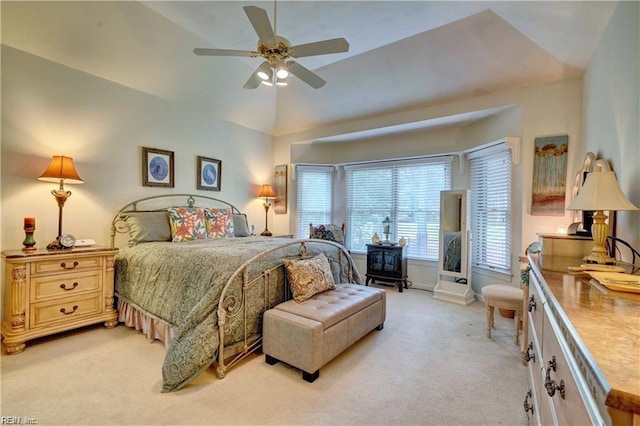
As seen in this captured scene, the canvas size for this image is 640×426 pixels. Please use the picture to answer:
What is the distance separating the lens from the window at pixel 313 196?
5.90 meters

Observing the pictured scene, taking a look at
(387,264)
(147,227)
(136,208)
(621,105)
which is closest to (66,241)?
(147,227)

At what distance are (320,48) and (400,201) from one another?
3.42 metres

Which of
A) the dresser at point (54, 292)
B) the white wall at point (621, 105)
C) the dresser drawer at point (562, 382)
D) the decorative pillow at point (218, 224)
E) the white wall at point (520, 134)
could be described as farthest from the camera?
the decorative pillow at point (218, 224)

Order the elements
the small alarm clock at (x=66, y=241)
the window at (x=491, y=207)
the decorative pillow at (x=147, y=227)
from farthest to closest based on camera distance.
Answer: the window at (x=491, y=207) → the decorative pillow at (x=147, y=227) → the small alarm clock at (x=66, y=241)

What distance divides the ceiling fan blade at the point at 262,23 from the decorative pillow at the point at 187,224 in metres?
2.48

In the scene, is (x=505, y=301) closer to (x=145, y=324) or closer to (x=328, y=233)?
(x=328, y=233)

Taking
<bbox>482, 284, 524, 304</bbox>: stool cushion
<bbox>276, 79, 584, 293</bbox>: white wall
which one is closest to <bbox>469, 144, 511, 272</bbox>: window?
<bbox>276, 79, 584, 293</bbox>: white wall

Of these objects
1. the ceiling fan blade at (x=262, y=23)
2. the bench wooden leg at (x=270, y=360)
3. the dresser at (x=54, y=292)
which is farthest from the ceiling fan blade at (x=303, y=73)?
the dresser at (x=54, y=292)

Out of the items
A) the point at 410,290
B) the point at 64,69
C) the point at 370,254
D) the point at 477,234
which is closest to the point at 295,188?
the point at 370,254

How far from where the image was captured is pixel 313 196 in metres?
5.98

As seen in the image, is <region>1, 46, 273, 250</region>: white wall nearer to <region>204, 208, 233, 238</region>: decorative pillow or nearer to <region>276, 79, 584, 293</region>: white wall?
<region>204, 208, 233, 238</region>: decorative pillow

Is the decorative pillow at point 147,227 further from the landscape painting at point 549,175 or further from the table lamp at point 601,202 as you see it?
the landscape painting at point 549,175

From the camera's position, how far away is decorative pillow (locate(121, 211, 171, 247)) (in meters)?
3.55

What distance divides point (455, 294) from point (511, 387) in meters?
2.15
